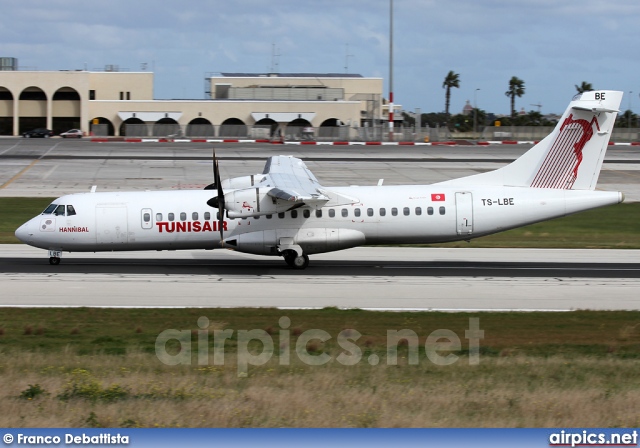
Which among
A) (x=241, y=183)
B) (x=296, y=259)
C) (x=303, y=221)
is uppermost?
(x=241, y=183)

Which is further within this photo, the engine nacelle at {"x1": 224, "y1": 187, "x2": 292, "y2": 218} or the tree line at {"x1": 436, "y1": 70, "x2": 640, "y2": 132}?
the tree line at {"x1": 436, "y1": 70, "x2": 640, "y2": 132}

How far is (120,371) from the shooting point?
594 inches

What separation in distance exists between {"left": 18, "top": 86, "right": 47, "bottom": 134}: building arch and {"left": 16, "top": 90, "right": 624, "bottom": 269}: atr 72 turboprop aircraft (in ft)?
303

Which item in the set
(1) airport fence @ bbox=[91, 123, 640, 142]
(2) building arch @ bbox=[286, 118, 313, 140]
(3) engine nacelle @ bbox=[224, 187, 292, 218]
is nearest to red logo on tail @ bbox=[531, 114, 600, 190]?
(3) engine nacelle @ bbox=[224, 187, 292, 218]

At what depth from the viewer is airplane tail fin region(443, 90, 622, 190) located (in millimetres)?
29156

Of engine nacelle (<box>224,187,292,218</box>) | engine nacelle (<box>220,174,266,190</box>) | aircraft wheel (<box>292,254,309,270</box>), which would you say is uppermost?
engine nacelle (<box>220,174,266,190</box>)

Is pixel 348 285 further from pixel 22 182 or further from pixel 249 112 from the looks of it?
pixel 249 112

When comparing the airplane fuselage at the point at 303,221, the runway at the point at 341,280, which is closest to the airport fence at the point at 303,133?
the runway at the point at 341,280

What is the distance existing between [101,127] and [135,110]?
16.6 ft

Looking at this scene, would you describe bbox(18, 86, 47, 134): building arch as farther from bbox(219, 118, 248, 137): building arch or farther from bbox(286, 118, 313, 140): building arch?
bbox(286, 118, 313, 140): building arch

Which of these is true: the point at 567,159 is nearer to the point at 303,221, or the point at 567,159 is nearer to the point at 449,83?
the point at 303,221

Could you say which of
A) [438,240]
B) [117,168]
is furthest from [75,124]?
[438,240]

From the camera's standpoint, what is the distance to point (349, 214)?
2866 centimetres

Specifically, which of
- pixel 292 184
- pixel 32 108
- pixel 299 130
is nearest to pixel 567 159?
pixel 292 184
